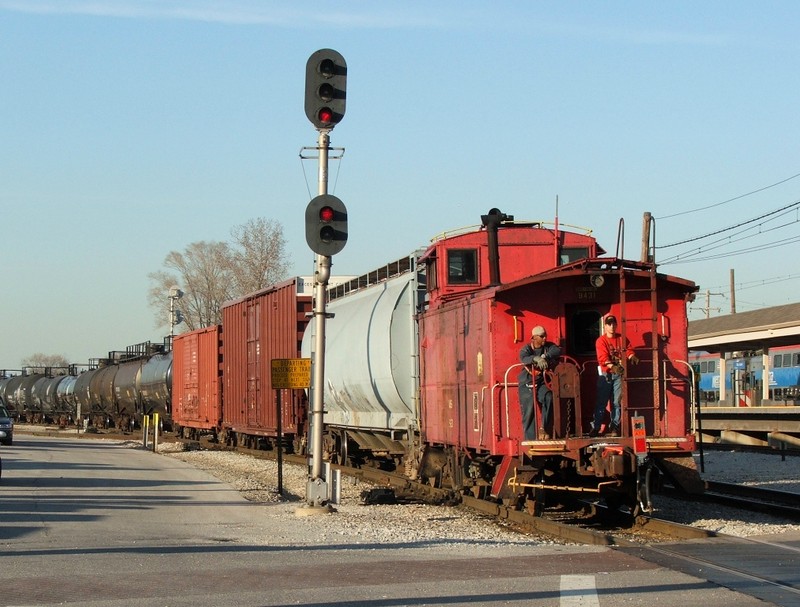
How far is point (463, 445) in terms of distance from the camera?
1612 cm

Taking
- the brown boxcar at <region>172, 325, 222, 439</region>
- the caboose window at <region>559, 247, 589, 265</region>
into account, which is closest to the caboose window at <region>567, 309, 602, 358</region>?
the caboose window at <region>559, 247, 589, 265</region>

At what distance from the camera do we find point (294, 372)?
1827 centimetres

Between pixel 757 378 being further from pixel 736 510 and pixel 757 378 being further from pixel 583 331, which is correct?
pixel 583 331

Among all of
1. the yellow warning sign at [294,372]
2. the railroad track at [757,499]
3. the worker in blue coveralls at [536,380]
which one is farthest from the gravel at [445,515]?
the yellow warning sign at [294,372]

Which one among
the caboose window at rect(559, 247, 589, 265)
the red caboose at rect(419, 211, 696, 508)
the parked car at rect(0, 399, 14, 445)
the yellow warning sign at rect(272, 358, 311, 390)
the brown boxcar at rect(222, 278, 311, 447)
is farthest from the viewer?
the parked car at rect(0, 399, 14, 445)

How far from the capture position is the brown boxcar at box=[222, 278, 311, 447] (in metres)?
28.0

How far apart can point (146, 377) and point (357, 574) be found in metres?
41.1

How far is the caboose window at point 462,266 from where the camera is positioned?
1725 centimetres

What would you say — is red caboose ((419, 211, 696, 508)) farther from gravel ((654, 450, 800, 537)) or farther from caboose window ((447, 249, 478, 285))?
caboose window ((447, 249, 478, 285))

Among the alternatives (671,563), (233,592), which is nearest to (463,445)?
(671,563)

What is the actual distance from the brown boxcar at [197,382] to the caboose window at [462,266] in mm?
21609

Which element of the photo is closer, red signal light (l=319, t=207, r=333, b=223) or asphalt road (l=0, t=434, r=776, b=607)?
asphalt road (l=0, t=434, r=776, b=607)

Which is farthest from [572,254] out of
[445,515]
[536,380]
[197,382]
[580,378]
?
[197,382]

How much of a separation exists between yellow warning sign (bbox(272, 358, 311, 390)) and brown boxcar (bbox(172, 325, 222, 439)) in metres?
19.8
